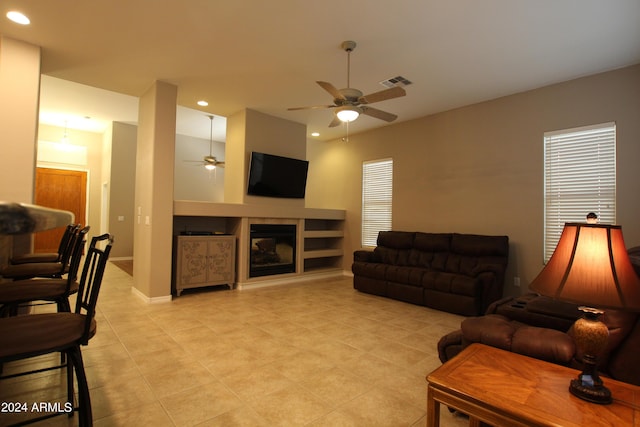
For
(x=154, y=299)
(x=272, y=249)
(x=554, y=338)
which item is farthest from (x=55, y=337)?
(x=272, y=249)

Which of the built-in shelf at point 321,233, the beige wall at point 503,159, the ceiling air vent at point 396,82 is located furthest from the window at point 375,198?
Result: the ceiling air vent at point 396,82

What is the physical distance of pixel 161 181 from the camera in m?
4.47

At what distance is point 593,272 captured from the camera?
3.89 ft

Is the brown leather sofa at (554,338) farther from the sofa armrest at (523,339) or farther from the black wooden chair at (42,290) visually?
the black wooden chair at (42,290)

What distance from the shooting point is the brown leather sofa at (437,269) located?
4.11m

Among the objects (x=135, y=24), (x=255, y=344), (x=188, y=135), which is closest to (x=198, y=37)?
(x=135, y=24)

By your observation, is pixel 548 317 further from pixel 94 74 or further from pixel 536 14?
pixel 94 74

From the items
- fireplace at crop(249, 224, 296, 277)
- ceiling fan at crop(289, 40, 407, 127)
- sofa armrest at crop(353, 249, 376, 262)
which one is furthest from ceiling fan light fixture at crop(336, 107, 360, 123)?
fireplace at crop(249, 224, 296, 277)

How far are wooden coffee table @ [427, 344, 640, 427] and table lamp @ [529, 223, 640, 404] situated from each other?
7 cm

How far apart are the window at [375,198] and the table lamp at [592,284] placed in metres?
5.03

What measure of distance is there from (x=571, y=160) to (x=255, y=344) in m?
4.41

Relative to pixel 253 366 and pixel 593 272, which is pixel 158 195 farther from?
pixel 593 272

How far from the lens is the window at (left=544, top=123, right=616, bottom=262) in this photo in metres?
3.89

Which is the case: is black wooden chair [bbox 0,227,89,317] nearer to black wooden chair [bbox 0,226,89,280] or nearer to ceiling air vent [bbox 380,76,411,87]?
black wooden chair [bbox 0,226,89,280]
